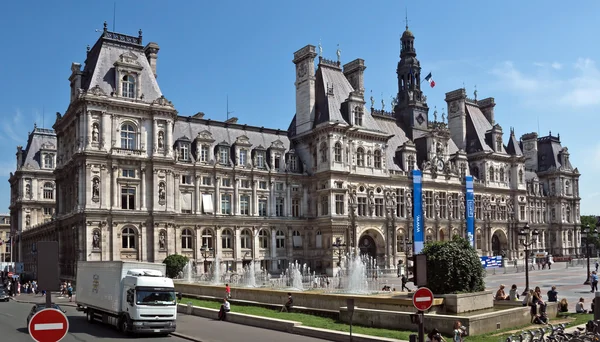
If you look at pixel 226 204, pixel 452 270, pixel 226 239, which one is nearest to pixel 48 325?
pixel 452 270

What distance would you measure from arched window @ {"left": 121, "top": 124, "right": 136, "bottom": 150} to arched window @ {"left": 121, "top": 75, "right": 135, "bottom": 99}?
118 inches

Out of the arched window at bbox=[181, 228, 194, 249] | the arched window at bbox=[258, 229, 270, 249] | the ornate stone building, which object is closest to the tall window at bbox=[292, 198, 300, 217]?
the ornate stone building

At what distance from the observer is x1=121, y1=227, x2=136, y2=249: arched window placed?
54.2 meters

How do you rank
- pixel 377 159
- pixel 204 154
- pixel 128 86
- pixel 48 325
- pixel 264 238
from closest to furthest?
pixel 48 325, pixel 128 86, pixel 204 154, pixel 264 238, pixel 377 159

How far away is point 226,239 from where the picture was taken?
63688 mm

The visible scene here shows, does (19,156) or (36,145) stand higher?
(36,145)

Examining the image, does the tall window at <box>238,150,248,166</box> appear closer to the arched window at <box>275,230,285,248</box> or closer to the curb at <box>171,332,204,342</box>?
the arched window at <box>275,230,285,248</box>

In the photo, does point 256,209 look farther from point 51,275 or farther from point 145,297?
point 51,275

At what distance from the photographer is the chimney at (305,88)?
7119 cm

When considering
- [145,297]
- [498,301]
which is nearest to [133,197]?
[145,297]

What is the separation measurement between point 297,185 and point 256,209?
6496 millimetres

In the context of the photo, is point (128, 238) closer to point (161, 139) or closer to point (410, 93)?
point (161, 139)

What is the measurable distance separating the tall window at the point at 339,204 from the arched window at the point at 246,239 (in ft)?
34.1

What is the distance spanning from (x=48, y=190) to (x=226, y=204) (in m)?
39.2
